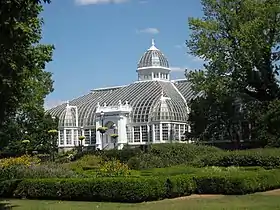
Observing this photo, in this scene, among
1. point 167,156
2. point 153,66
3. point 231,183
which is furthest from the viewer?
point 153,66

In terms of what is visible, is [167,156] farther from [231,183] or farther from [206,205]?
[206,205]

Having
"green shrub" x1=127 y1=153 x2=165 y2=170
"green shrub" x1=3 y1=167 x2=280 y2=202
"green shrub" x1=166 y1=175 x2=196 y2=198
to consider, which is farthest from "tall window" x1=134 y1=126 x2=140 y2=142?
"green shrub" x1=166 y1=175 x2=196 y2=198

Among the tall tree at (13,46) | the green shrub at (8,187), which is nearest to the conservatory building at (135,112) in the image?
the green shrub at (8,187)

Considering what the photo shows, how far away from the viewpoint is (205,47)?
4094 centimetres

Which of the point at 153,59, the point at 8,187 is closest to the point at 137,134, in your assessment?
the point at 153,59

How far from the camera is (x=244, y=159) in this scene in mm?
31469

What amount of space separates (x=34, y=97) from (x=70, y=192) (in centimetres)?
1233

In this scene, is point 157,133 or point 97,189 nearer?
point 97,189

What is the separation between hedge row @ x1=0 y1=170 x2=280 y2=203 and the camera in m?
19.1

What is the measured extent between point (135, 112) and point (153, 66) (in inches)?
414

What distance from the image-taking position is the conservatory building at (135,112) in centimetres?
6200

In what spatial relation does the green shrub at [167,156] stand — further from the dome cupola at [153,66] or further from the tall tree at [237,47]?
the dome cupola at [153,66]

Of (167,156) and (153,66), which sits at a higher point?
(153,66)

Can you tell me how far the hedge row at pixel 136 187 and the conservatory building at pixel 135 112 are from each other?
3744 cm
